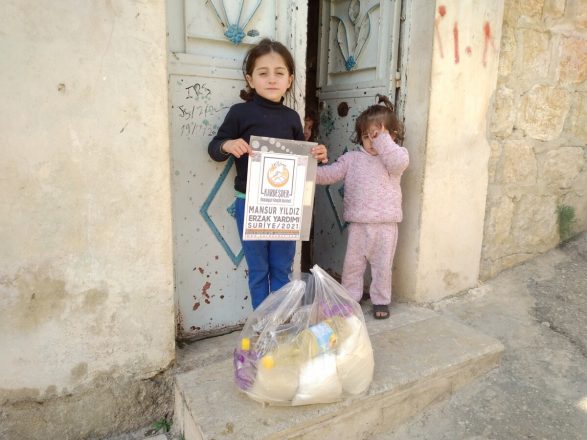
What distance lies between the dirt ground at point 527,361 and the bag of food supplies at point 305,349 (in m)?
0.46

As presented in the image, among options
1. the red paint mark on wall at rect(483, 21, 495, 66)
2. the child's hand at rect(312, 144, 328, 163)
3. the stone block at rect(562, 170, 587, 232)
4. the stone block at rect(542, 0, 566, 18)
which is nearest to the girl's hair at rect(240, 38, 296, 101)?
the child's hand at rect(312, 144, 328, 163)

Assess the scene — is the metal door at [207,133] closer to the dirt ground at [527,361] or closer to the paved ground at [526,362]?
the paved ground at [526,362]

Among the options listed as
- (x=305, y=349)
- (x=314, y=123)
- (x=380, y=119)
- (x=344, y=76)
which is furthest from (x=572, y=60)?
(x=305, y=349)

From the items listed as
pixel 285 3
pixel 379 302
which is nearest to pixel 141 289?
pixel 379 302

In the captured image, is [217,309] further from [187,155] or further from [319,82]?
[319,82]

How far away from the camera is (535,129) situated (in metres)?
3.14

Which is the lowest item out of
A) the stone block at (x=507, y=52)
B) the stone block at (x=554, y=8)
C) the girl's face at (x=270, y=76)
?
the girl's face at (x=270, y=76)

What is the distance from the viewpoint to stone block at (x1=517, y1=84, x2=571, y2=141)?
3070mm

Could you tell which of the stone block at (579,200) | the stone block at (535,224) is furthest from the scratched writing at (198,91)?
the stone block at (579,200)

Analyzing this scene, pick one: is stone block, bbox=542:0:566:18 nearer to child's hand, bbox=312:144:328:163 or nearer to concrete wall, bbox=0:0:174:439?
child's hand, bbox=312:144:328:163

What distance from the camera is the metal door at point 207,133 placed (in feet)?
7.23

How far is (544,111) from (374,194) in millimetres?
1551

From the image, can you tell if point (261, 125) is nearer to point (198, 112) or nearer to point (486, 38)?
point (198, 112)

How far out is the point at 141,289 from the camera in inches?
75.4
